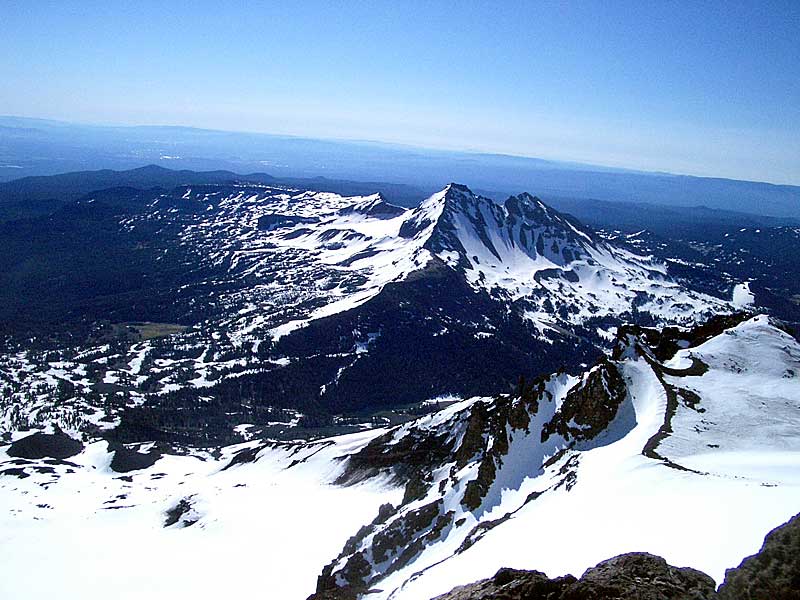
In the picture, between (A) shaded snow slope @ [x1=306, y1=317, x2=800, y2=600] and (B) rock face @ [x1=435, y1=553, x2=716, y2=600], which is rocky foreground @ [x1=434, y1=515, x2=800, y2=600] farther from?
(A) shaded snow slope @ [x1=306, y1=317, x2=800, y2=600]

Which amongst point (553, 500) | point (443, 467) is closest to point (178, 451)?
point (443, 467)

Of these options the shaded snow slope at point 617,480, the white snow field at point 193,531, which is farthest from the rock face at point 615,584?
the white snow field at point 193,531

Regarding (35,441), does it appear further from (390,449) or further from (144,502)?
(390,449)

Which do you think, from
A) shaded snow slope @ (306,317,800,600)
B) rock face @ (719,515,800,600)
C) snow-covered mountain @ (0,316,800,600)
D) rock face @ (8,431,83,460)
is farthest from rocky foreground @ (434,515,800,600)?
rock face @ (8,431,83,460)

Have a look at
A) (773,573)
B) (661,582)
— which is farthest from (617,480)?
(773,573)

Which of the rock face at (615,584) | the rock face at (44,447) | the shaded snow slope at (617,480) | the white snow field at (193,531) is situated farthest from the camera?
the rock face at (44,447)

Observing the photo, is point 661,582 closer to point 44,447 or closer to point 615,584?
point 615,584

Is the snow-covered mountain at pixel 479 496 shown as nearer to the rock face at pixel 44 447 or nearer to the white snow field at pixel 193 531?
the white snow field at pixel 193 531
